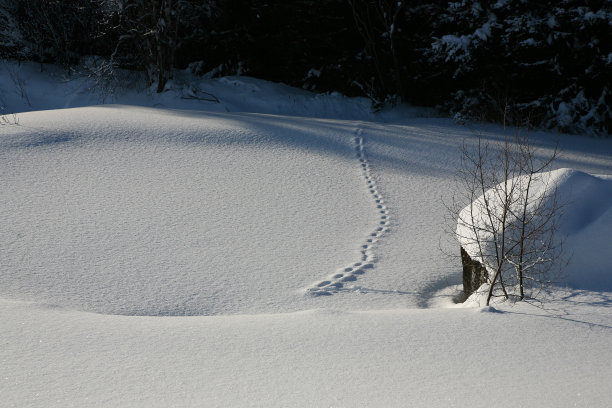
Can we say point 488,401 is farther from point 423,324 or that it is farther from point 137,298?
point 137,298

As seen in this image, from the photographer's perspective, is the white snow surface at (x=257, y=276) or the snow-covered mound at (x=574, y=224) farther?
the snow-covered mound at (x=574, y=224)

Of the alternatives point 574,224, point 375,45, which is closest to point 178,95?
point 375,45

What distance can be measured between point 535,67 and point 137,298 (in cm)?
920

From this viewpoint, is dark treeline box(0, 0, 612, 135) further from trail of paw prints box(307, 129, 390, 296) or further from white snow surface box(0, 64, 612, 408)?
trail of paw prints box(307, 129, 390, 296)

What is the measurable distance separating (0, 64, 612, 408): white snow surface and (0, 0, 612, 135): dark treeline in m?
1.94

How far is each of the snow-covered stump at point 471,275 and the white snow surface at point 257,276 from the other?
0.49 ft

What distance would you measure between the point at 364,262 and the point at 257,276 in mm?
879

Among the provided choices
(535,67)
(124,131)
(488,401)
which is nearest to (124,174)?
(124,131)

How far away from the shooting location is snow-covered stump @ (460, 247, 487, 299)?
4137mm

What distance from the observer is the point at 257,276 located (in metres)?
4.55

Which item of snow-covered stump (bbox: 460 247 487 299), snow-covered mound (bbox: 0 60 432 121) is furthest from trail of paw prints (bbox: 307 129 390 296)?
snow-covered mound (bbox: 0 60 432 121)

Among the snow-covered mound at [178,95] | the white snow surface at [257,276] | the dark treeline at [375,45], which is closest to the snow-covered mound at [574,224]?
the white snow surface at [257,276]

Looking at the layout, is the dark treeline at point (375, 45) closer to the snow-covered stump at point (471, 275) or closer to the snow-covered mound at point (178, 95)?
the snow-covered mound at point (178, 95)

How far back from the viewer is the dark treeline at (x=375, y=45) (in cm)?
1080
